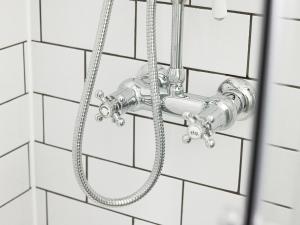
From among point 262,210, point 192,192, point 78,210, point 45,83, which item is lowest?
point 78,210

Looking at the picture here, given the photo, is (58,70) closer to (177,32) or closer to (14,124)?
(14,124)

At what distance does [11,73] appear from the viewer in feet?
3.20

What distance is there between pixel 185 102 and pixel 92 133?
0.27m

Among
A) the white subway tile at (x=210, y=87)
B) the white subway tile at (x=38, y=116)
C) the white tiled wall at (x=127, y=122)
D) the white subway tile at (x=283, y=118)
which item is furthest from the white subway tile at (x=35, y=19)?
the white subway tile at (x=283, y=118)

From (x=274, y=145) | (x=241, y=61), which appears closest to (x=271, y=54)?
(x=274, y=145)

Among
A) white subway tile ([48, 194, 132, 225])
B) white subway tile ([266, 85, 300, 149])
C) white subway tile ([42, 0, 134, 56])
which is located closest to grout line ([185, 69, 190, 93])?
white subway tile ([42, 0, 134, 56])

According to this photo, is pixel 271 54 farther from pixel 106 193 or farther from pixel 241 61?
pixel 106 193

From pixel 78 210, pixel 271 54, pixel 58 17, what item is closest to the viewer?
pixel 271 54

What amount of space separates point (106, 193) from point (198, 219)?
0.64 feet

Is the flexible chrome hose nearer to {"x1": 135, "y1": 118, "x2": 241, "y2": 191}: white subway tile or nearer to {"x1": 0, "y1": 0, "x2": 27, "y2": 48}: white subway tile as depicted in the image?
{"x1": 135, "y1": 118, "x2": 241, "y2": 191}: white subway tile

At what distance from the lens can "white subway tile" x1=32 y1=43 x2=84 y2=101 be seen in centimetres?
97

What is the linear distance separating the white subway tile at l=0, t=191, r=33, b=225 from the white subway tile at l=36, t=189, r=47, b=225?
0.02 metres

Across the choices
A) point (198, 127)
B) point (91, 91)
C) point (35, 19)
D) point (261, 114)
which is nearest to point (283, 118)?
point (261, 114)

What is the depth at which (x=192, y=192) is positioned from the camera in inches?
36.3
